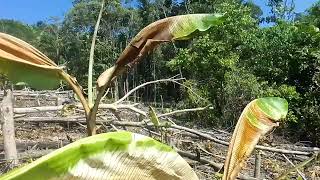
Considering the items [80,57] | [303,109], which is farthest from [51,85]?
[80,57]

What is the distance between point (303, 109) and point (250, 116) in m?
10.6

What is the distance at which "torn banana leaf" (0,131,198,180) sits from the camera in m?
0.65

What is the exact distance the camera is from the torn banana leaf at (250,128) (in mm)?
1157

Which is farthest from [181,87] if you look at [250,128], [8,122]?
[250,128]

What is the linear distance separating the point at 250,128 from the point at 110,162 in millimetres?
617

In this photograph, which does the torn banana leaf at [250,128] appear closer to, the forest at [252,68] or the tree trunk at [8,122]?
the tree trunk at [8,122]

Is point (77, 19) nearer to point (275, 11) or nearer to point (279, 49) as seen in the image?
point (275, 11)

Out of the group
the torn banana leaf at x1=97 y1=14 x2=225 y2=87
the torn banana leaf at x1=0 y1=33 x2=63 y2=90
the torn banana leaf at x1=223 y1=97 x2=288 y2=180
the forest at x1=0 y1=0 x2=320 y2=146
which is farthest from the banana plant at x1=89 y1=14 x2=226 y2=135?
the forest at x1=0 y1=0 x2=320 y2=146

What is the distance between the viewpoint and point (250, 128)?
1276 mm

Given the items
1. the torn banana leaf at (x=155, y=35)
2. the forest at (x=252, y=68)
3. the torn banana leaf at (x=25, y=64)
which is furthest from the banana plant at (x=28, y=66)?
the forest at (x=252, y=68)

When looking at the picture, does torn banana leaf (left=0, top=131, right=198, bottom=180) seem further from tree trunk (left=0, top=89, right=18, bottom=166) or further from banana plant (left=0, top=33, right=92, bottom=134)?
tree trunk (left=0, top=89, right=18, bottom=166)

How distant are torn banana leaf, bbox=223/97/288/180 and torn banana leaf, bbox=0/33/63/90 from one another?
1.53 feet

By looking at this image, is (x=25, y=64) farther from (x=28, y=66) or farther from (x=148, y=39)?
(x=148, y=39)

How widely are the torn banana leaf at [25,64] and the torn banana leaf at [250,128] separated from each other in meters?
0.47
